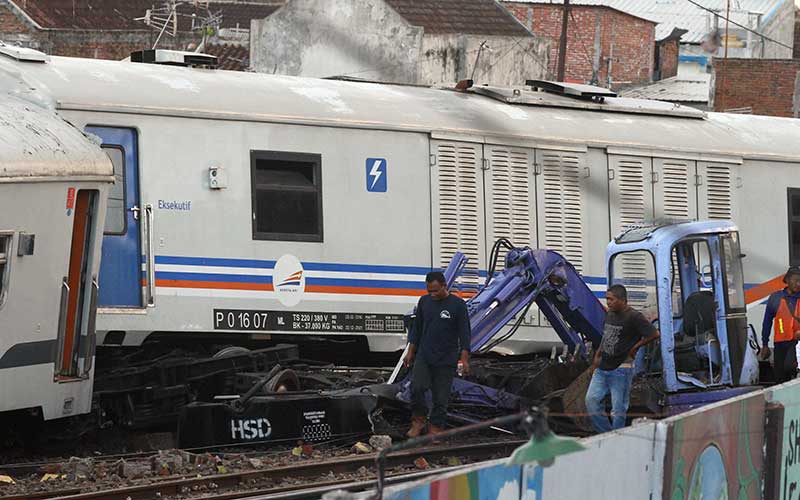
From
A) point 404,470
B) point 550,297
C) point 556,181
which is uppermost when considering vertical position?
point 556,181

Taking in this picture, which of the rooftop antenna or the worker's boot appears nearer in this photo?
the worker's boot

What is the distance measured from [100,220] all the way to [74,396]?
1545 mm

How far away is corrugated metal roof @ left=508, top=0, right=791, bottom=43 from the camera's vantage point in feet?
195

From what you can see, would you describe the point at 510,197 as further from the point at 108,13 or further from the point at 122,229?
the point at 108,13

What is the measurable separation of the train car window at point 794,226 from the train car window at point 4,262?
1057 centimetres

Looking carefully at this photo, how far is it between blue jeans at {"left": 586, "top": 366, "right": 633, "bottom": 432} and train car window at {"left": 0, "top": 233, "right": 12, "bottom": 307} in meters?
5.26

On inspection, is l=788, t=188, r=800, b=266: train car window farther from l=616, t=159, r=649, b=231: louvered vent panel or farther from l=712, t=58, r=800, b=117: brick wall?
l=712, t=58, r=800, b=117: brick wall

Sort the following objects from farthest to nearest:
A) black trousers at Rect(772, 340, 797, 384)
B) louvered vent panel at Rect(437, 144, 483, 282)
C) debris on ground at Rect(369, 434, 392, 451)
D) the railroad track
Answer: louvered vent panel at Rect(437, 144, 483, 282), black trousers at Rect(772, 340, 797, 384), debris on ground at Rect(369, 434, 392, 451), the railroad track

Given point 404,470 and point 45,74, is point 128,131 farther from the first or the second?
point 404,470

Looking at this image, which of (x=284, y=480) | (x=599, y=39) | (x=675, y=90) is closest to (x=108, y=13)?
(x=599, y=39)

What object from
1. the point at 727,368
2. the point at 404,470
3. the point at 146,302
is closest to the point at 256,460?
the point at 404,470

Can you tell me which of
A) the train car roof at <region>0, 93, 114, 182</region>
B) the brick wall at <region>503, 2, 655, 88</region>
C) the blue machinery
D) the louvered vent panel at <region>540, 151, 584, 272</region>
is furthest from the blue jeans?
the brick wall at <region>503, 2, 655, 88</region>

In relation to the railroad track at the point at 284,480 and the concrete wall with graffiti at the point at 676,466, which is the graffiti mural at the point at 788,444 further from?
the railroad track at the point at 284,480

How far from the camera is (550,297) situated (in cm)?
1541
